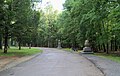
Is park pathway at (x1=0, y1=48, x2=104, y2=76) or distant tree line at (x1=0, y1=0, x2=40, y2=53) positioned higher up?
distant tree line at (x1=0, y1=0, x2=40, y2=53)

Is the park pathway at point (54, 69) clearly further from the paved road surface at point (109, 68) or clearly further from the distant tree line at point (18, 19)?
the distant tree line at point (18, 19)

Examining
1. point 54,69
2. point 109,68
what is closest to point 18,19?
point 54,69

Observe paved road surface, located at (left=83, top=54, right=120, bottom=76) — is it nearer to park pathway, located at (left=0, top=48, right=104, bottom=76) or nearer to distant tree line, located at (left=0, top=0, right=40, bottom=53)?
park pathway, located at (left=0, top=48, right=104, bottom=76)

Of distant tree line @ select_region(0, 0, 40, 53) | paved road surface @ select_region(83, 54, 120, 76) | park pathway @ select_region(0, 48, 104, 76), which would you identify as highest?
distant tree line @ select_region(0, 0, 40, 53)

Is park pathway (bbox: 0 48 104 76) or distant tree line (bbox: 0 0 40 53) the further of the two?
distant tree line (bbox: 0 0 40 53)

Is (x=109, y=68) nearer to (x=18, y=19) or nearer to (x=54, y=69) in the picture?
(x=54, y=69)

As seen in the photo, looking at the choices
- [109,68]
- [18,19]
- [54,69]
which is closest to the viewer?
[109,68]

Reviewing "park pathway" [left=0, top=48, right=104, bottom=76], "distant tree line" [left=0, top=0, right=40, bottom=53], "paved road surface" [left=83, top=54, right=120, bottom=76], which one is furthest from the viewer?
"distant tree line" [left=0, top=0, right=40, bottom=53]

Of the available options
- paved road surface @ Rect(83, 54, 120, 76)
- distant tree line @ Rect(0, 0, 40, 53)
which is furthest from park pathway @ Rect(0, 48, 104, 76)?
distant tree line @ Rect(0, 0, 40, 53)

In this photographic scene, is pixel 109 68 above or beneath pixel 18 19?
beneath

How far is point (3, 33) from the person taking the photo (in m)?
37.7

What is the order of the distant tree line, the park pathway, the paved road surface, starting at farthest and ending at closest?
the distant tree line → the park pathway → the paved road surface

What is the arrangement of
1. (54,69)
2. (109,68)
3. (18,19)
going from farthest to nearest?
(18,19), (54,69), (109,68)

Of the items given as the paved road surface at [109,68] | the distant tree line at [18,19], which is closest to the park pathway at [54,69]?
the paved road surface at [109,68]
